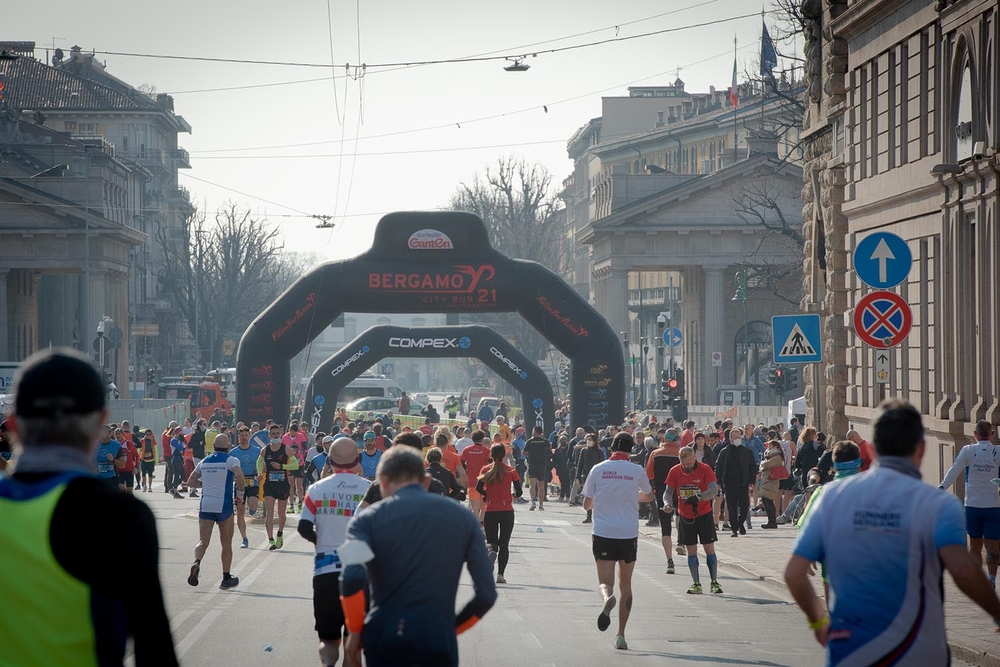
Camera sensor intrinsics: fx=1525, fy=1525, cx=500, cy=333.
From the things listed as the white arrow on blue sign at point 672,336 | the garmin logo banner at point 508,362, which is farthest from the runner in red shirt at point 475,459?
the white arrow on blue sign at point 672,336

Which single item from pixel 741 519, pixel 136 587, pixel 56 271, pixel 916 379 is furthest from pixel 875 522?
pixel 56 271

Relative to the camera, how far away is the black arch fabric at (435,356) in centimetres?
4059

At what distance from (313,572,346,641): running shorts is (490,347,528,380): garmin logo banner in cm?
3042

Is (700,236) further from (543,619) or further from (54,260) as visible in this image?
(543,619)

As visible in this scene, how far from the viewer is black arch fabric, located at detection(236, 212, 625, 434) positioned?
32688 millimetres

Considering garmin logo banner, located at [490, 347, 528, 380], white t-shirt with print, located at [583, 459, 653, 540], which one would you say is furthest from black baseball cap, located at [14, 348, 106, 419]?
garmin logo banner, located at [490, 347, 528, 380]

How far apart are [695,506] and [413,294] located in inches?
672

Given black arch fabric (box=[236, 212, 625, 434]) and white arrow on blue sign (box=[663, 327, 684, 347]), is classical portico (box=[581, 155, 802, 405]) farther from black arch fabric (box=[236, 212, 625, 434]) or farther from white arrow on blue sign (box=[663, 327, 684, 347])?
black arch fabric (box=[236, 212, 625, 434])

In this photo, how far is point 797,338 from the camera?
19.1 metres

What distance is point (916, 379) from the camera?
2219 cm

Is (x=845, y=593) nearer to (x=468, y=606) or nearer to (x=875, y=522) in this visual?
(x=875, y=522)

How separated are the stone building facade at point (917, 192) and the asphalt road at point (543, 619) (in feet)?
14.4

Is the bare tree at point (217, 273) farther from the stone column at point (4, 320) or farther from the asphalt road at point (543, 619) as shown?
the asphalt road at point (543, 619)

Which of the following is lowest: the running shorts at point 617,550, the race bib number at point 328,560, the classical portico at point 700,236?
the running shorts at point 617,550
